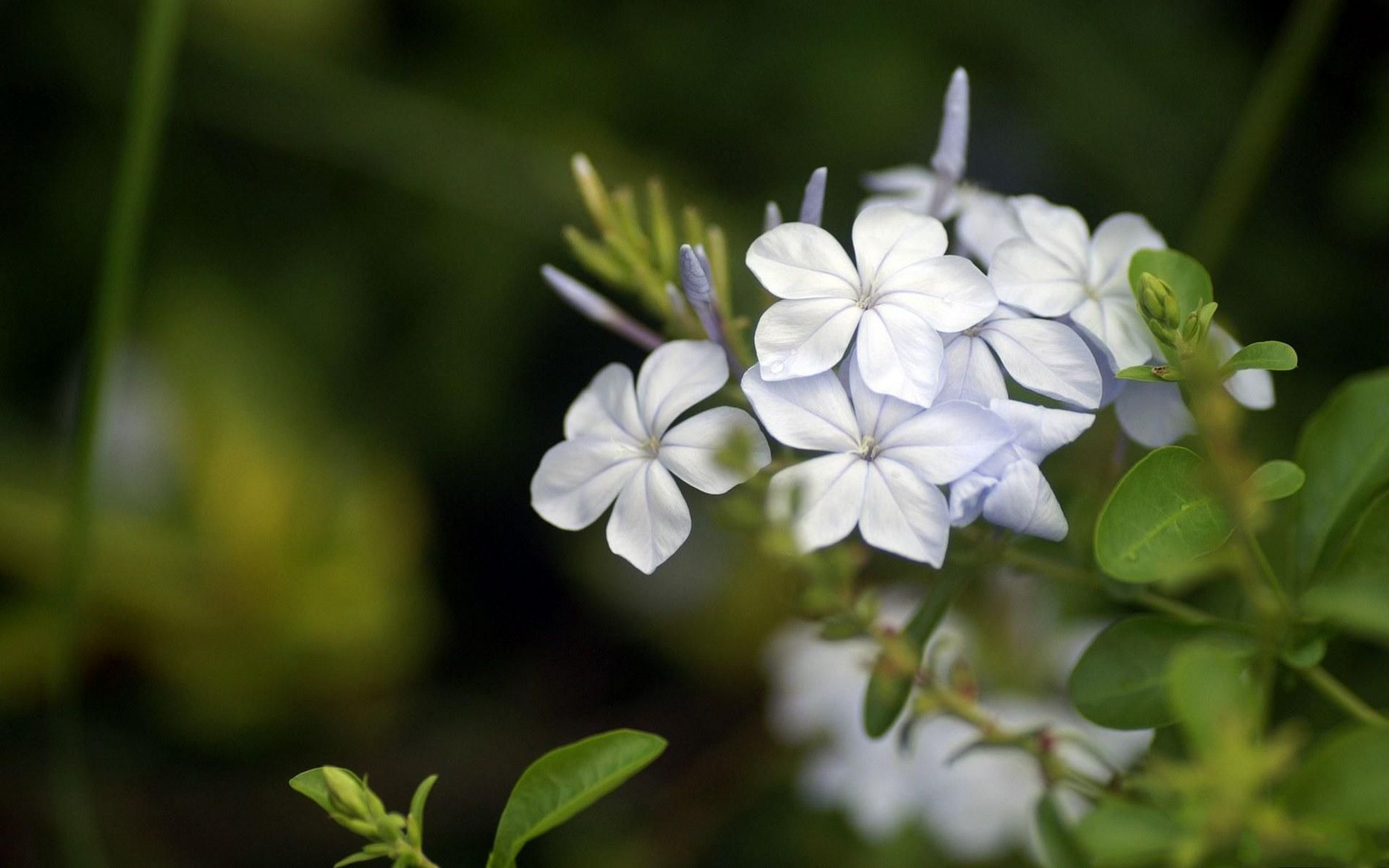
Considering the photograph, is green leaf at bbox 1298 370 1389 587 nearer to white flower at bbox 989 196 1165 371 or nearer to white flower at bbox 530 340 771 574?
white flower at bbox 989 196 1165 371

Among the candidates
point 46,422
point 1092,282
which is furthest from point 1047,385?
point 46,422

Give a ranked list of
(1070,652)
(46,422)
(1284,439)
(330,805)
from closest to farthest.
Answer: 1. (330,805)
2. (1070,652)
3. (1284,439)
4. (46,422)

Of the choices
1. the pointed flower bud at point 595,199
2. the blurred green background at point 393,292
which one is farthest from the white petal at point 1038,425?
the blurred green background at point 393,292

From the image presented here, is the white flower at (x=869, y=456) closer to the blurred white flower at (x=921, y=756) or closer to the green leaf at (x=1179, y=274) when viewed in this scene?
the green leaf at (x=1179, y=274)

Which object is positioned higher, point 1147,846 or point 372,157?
point 372,157

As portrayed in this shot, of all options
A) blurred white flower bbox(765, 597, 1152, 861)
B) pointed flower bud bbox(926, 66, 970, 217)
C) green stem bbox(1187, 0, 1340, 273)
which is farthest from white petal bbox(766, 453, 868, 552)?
green stem bbox(1187, 0, 1340, 273)

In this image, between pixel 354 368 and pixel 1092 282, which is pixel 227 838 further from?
pixel 1092 282
